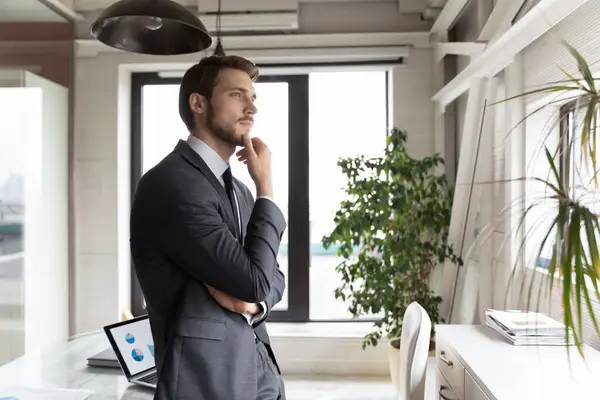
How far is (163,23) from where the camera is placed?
1.79m

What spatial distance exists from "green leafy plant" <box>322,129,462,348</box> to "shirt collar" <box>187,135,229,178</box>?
1.93 metres

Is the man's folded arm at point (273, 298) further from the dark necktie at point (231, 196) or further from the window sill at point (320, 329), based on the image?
the window sill at point (320, 329)

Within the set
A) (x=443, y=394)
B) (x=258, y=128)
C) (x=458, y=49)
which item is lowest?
(x=443, y=394)

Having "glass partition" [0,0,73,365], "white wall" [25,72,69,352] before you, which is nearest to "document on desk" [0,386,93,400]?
"glass partition" [0,0,73,365]

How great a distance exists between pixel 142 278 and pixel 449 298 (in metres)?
2.28

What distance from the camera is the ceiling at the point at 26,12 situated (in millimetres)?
3088

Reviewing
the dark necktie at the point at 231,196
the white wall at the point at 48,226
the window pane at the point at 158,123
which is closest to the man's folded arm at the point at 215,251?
the dark necktie at the point at 231,196

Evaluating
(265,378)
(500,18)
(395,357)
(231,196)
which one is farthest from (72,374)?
(500,18)

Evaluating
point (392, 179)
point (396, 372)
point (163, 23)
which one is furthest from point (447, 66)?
point (163, 23)

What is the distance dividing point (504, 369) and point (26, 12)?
3.32m

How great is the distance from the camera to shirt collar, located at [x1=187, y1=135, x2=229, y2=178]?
1282 millimetres

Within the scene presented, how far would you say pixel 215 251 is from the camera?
1.12m

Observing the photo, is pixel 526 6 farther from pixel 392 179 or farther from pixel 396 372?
pixel 396 372

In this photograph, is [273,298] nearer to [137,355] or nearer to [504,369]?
[137,355]
